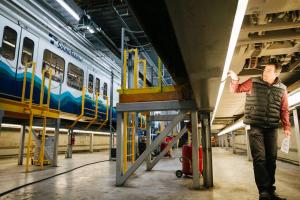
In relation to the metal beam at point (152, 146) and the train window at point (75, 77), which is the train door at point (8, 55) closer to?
the train window at point (75, 77)

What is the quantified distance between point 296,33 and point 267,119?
0.91m

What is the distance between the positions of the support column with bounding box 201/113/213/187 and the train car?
419 cm

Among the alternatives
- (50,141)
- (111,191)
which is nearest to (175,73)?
(111,191)

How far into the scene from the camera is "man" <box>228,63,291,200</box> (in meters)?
2.17

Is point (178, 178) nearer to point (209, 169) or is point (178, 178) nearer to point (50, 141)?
point (209, 169)

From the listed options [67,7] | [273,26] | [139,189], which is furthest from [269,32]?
[67,7]

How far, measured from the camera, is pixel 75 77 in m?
8.59

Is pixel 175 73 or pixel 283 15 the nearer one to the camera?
pixel 283 15

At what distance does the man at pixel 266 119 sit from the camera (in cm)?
217

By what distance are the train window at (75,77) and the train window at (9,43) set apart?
2410mm

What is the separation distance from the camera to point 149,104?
4020 mm

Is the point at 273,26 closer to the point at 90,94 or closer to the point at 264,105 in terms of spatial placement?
the point at 264,105

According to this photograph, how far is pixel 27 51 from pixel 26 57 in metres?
0.16

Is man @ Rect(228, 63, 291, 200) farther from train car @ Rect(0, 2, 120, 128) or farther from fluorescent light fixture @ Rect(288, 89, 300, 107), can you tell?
train car @ Rect(0, 2, 120, 128)
